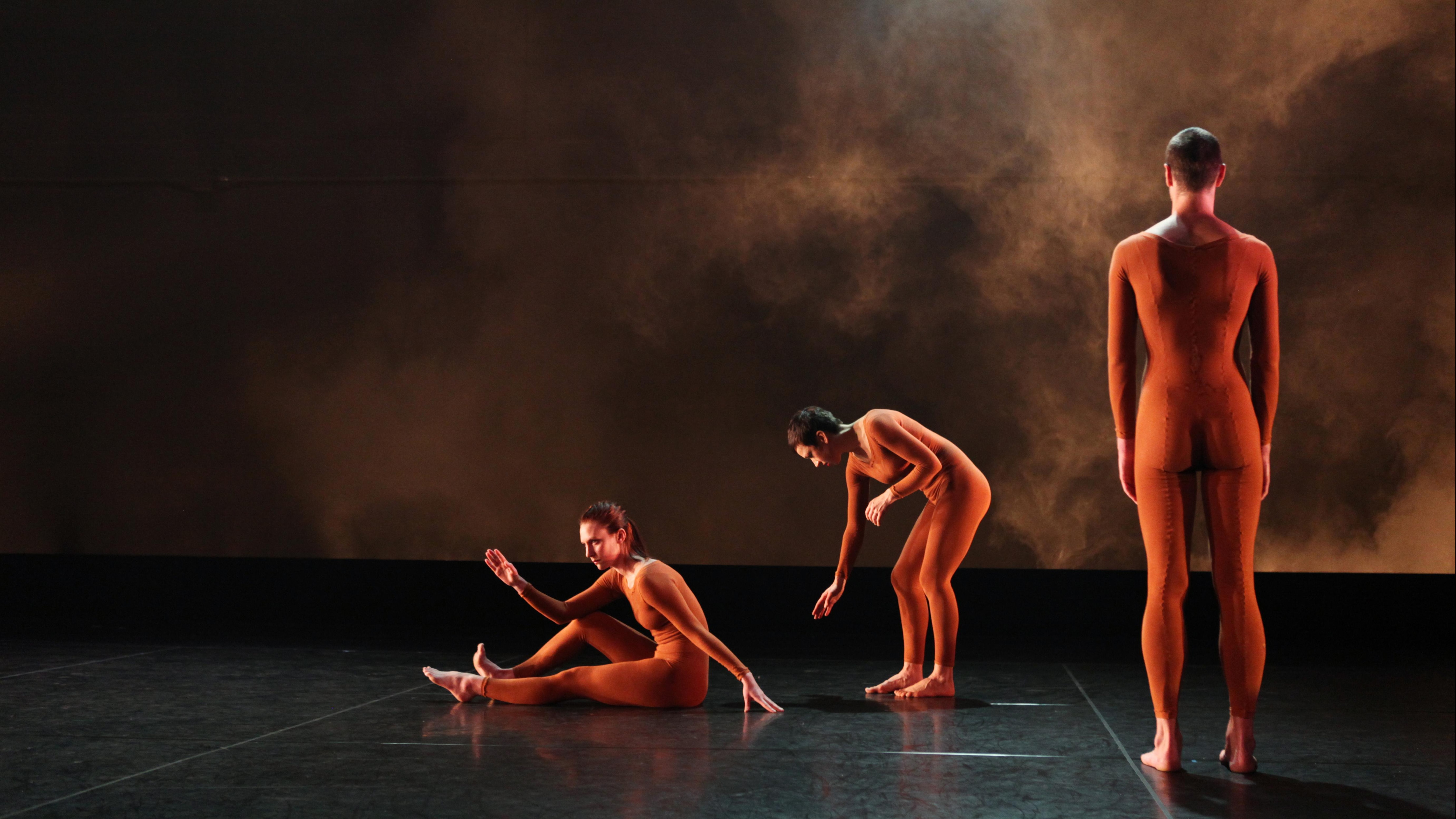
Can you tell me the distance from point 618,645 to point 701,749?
82cm

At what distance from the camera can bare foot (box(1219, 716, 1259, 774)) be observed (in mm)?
2771

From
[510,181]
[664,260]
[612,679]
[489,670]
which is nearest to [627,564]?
[612,679]

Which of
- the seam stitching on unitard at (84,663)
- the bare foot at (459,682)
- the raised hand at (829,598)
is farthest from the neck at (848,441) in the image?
the seam stitching on unitard at (84,663)

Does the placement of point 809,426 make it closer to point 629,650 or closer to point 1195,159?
point 629,650

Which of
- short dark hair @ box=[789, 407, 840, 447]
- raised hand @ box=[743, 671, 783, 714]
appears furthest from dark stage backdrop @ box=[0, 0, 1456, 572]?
raised hand @ box=[743, 671, 783, 714]

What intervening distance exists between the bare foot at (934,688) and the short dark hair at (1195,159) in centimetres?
189

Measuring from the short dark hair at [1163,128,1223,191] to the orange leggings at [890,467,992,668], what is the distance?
4.95ft

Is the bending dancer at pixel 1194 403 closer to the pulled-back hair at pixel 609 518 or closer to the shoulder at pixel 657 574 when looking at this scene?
the shoulder at pixel 657 574

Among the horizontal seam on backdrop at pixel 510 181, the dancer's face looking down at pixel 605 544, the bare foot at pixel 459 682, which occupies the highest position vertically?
the horizontal seam on backdrop at pixel 510 181

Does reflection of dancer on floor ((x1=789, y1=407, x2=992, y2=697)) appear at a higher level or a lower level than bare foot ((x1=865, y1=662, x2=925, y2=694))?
higher

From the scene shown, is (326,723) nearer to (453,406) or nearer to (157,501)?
(453,406)

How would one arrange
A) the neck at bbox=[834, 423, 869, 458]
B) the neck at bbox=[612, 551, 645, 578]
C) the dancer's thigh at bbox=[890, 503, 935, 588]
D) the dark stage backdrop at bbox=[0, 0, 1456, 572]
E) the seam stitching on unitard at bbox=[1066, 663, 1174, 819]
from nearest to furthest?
1. the seam stitching on unitard at bbox=[1066, 663, 1174, 819]
2. the neck at bbox=[612, 551, 645, 578]
3. the neck at bbox=[834, 423, 869, 458]
4. the dancer's thigh at bbox=[890, 503, 935, 588]
5. the dark stage backdrop at bbox=[0, 0, 1456, 572]

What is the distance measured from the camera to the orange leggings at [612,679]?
12.1 ft

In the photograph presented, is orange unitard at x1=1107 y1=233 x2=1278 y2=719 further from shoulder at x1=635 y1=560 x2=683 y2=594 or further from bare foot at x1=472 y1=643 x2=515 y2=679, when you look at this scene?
bare foot at x1=472 y1=643 x2=515 y2=679
